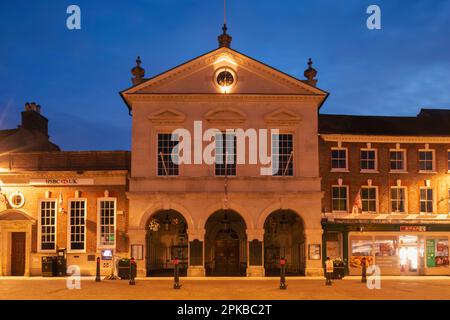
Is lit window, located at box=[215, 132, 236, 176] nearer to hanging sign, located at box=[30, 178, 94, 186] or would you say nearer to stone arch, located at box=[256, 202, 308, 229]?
stone arch, located at box=[256, 202, 308, 229]

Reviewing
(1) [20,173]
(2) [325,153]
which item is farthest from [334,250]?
(1) [20,173]

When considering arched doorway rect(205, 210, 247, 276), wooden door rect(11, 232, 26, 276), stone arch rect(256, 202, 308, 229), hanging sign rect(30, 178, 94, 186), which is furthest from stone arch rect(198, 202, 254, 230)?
wooden door rect(11, 232, 26, 276)

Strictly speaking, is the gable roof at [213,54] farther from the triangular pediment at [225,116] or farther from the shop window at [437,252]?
the shop window at [437,252]

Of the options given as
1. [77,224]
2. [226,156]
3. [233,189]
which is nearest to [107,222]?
[77,224]

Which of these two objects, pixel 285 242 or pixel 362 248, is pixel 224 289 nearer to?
pixel 285 242

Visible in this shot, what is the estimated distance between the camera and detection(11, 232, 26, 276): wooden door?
33156mm

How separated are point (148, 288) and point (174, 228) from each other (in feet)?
35.5

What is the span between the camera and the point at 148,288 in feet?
83.1

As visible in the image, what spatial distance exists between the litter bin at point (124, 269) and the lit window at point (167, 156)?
522cm

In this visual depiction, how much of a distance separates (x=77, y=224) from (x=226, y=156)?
926 centimetres

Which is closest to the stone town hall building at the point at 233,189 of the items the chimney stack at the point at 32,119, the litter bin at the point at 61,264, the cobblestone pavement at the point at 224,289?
the litter bin at the point at 61,264

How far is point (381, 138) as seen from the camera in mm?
34375
